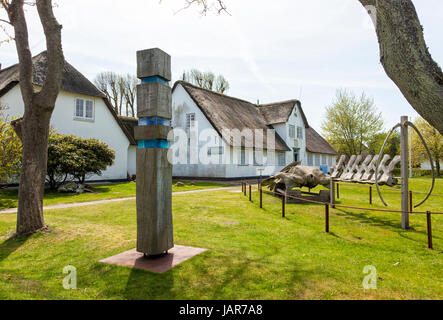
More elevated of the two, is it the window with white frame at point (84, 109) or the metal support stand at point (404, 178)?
the window with white frame at point (84, 109)

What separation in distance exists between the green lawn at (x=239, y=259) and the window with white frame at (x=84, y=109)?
41.3 feet

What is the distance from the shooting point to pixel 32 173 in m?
6.82

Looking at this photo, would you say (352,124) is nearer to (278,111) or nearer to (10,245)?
(278,111)

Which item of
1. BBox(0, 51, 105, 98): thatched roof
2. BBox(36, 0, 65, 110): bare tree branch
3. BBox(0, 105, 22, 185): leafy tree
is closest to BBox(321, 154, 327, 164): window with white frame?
BBox(0, 51, 105, 98): thatched roof

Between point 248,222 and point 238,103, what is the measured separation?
2503cm

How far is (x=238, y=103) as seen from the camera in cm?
3172

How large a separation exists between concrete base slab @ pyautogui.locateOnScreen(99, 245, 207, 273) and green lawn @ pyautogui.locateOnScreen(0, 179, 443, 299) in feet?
0.58

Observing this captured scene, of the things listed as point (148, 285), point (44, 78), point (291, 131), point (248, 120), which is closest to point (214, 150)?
point (248, 120)

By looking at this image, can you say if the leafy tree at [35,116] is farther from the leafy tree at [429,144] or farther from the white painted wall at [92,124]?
the leafy tree at [429,144]

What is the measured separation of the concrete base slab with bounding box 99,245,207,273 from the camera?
450cm

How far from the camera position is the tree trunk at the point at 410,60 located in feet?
10.9

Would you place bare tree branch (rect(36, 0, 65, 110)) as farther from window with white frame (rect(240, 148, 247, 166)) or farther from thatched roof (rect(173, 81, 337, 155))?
window with white frame (rect(240, 148, 247, 166))

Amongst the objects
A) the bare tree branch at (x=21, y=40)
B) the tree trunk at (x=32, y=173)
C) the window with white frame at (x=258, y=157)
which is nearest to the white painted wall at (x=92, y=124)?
the window with white frame at (x=258, y=157)
